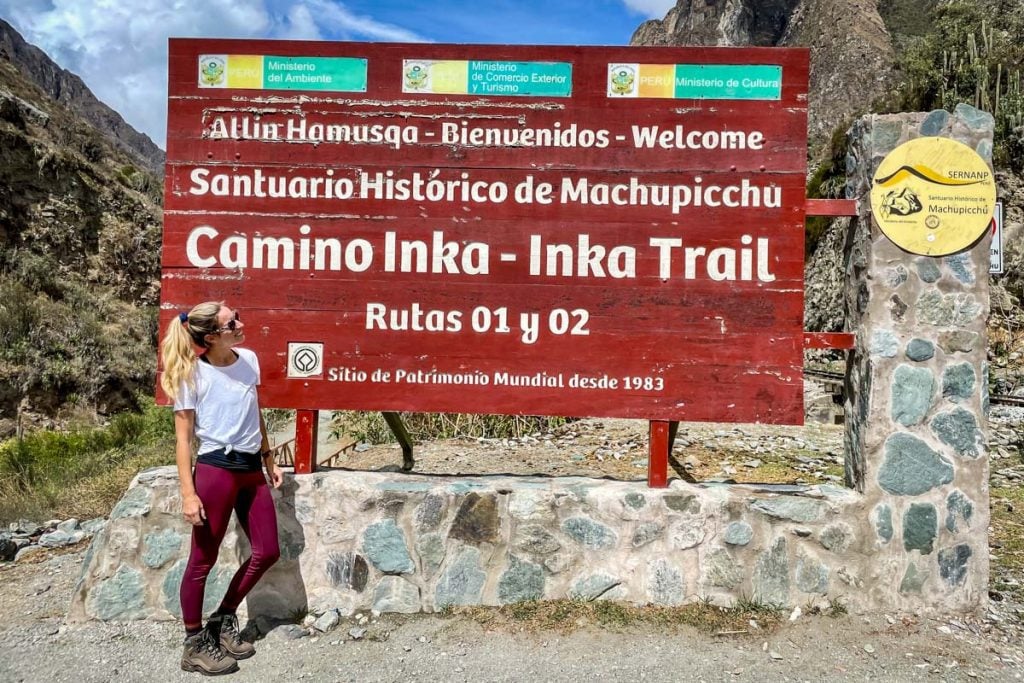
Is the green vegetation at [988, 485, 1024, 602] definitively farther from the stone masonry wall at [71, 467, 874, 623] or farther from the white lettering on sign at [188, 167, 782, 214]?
the white lettering on sign at [188, 167, 782, 214]

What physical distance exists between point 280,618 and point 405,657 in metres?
0.86

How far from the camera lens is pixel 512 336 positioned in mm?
3936

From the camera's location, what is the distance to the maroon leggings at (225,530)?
124 inches

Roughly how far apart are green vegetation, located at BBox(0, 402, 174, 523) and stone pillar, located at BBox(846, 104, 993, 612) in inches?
225

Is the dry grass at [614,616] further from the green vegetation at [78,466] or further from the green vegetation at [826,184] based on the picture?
the green vegetation at [826,184]

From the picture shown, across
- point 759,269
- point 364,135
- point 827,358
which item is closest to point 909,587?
point 759,269

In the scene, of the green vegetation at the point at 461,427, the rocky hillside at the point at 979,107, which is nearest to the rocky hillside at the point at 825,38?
the rocky hillside at the point at 979,107

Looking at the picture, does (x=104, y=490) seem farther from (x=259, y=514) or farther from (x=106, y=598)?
(x=259, y=514)

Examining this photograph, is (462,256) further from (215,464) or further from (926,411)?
(926,411)

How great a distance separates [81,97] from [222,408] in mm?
101871

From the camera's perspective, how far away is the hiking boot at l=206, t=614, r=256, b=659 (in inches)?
130

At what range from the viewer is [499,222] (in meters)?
3.95

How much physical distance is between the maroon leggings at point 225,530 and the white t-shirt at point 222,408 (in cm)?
13

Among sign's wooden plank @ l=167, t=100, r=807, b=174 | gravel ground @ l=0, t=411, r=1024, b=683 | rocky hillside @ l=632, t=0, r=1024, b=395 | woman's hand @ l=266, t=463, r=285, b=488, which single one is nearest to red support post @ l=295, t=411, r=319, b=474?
woman's hand @ l=266, t=463, r=285, b=488
